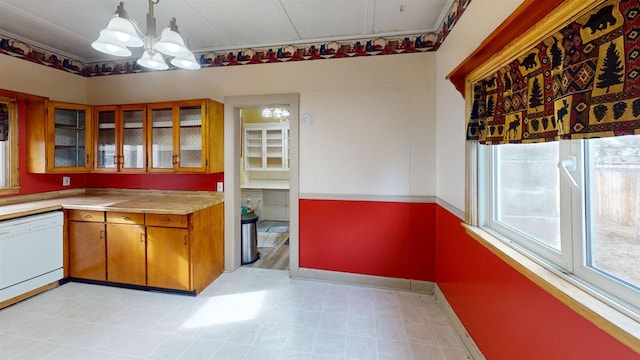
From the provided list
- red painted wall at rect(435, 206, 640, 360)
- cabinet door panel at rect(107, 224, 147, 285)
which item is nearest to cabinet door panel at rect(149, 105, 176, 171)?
cabinet door panel at rect(107, 224, 147, 285)

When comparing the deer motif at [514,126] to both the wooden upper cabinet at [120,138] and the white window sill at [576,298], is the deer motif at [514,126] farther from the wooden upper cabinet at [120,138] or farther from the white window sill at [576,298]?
the wooden upper cabinet at [120,138]

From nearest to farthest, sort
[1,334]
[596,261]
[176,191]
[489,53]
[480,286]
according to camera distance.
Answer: [596,261] < [489,53] < [480,286] < [1,334] < [176,191]

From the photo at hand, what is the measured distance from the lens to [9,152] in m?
2.81

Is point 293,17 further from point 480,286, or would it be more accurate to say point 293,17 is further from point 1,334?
point 1,334

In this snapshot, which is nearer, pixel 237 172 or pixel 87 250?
pixel 87 250

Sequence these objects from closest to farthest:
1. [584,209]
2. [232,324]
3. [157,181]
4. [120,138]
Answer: [584,209], [232,324], [120,138], [157,181]

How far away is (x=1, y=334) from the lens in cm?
200

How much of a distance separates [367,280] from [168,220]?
7.08ft

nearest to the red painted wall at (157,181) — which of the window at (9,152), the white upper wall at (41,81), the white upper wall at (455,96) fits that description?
the window at (9,152)

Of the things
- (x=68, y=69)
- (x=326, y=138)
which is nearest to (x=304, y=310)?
(x=326, y=138)

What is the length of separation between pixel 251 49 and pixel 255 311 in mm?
2833

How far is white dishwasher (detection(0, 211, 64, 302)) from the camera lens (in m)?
2.29

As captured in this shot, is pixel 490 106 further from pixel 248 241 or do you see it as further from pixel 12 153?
pixel 12 153

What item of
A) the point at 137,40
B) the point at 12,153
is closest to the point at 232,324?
the point at 137,40
